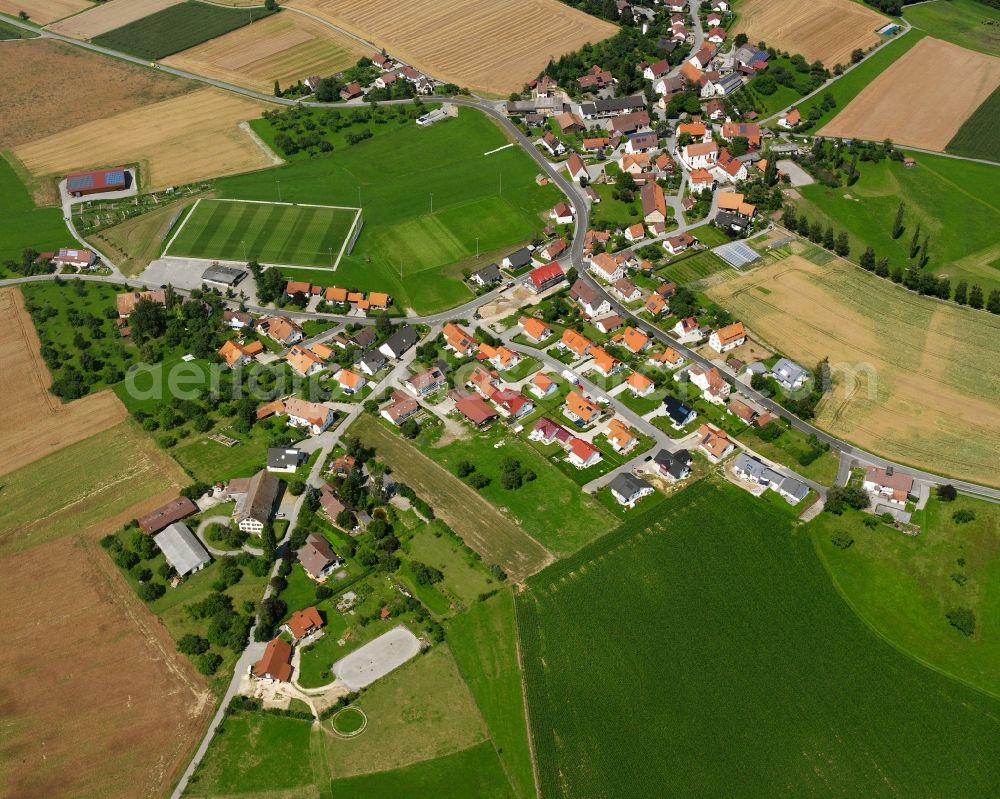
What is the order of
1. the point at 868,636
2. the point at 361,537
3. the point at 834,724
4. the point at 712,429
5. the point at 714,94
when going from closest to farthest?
the point at 834,724
the point at 868,636
the point at 361,537
the point at 712,429
the point at 714,94

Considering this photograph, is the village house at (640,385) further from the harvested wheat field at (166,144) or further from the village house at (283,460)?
the harvested wheat field at (166,144)

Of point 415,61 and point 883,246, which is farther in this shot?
point 415,61

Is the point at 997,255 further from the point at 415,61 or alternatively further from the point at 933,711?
the point at 415,61

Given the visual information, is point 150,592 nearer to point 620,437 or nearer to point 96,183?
point 620,437

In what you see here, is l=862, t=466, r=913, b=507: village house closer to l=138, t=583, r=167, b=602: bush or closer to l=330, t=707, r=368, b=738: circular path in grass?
l=330, t=707, r=368, b=738: circular path in grass

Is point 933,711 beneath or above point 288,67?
beneath

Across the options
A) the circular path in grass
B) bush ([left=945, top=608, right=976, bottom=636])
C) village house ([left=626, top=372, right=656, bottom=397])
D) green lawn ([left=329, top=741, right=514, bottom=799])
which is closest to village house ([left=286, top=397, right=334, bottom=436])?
village house ([left=626, top=372, right=656, bottom=397])

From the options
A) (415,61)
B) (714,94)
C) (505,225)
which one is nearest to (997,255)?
(714,94)
